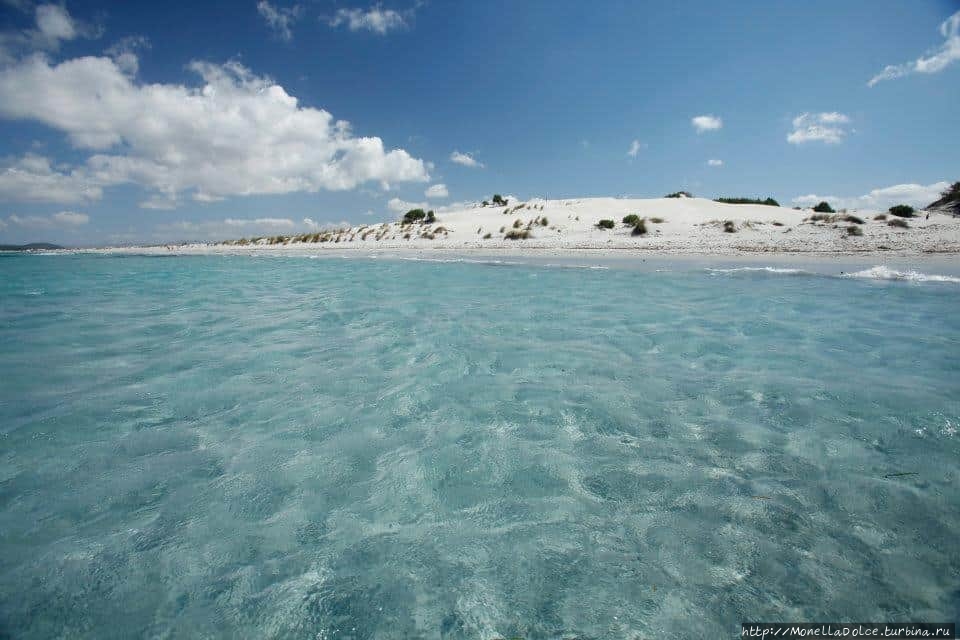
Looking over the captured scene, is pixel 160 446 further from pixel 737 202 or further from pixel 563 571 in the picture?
pixel 737 202

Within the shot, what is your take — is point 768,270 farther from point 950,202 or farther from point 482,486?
point 950,202

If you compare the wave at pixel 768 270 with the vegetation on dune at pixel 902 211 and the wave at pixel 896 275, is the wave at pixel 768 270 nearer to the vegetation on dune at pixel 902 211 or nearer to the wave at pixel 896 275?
the wave at pixel 896 275

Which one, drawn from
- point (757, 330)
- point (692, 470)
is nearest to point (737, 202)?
point (757, 330)

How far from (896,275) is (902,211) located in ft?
40.4

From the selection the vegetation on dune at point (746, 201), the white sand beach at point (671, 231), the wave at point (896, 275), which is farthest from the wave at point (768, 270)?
the vegetation on dune at point (746, 201)

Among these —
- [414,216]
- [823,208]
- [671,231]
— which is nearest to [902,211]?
[823,208]

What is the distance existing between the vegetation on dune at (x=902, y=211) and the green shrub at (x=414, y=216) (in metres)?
31.5

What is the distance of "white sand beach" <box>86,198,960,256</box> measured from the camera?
52.5 ft

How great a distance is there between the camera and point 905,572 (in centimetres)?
→ 188

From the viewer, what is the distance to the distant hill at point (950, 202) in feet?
58.3

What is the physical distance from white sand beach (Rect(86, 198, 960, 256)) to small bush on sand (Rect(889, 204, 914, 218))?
0.31 m

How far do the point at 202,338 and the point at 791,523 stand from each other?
23.9 ft

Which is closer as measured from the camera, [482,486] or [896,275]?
[482,486]

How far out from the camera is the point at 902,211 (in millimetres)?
18531
